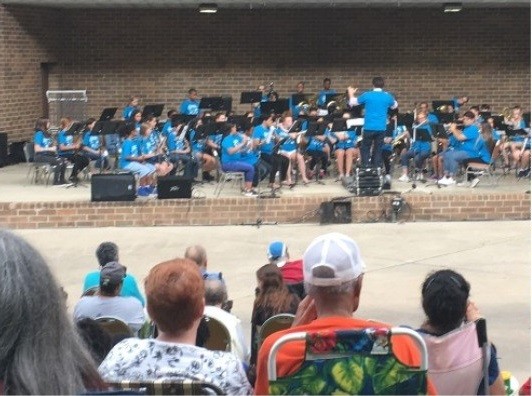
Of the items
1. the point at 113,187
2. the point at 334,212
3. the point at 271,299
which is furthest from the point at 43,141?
the point at 271,299

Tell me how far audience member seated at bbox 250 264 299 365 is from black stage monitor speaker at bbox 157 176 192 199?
8719 millimetres

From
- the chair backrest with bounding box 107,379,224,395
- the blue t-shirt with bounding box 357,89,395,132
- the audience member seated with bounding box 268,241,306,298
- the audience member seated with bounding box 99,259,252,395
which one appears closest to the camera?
the chair backrest with bounding box 107,379,224,395

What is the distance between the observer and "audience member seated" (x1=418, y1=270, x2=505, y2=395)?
4148 mm

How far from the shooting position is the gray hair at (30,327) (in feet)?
7.29

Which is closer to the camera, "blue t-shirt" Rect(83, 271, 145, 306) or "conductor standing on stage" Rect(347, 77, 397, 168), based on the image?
"blue t-shirt" Rect(83, 271, 145, 306)

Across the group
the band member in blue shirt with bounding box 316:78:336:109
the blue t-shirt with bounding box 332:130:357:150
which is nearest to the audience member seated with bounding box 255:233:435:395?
the blue t-shirt with bounding box 332:130:357:150

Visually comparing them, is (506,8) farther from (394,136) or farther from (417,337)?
(417,337)

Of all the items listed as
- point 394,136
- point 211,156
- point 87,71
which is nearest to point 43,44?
point 87,71

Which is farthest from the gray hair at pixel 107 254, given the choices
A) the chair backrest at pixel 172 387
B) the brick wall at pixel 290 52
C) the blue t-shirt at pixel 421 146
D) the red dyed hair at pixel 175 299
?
the brick wall at pixel 290 52

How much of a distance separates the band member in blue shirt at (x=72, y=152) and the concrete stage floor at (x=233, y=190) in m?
0.28

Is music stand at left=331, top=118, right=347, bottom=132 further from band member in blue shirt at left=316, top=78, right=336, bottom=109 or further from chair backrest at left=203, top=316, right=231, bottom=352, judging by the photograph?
chair backrest at left=203, top=316, right=231, bottom=352

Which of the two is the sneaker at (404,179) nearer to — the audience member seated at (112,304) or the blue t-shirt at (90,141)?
the blue t-shirt at (90,141)

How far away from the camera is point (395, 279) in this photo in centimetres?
1208

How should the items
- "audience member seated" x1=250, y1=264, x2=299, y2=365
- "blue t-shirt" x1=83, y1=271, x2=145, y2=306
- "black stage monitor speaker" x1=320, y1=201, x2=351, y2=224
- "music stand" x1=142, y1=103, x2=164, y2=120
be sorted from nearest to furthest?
"audience member seated" x1=250, y1=264, x2=299, y2=365 → "blue t-shirt" x1=83, y1=271, x2=145, y2=306 → "black stage monitor speaker" x1=320, y1=201, x2=351, y2=224 → "music stand" x1=142, y1=103, x2=164, y2=120
